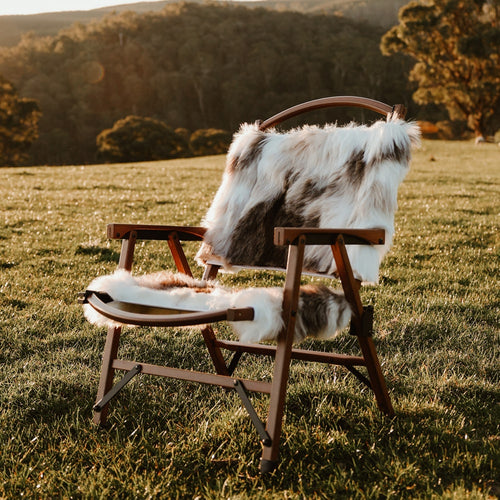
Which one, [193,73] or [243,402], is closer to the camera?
[243,402]

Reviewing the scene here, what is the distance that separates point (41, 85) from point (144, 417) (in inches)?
2412

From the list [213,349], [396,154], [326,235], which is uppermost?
[396,154]

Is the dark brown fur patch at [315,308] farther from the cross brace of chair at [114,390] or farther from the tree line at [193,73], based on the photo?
the tree line at [193,73]

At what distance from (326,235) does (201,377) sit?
802 millimetres

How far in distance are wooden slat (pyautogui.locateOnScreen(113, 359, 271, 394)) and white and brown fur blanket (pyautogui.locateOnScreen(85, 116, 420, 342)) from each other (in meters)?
0.24

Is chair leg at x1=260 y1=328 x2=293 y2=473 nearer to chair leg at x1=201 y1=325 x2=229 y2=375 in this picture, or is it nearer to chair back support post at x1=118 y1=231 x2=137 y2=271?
chair leg at x1=201 y1=325 x2=229 y2=375

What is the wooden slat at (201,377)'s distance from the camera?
2.40 m

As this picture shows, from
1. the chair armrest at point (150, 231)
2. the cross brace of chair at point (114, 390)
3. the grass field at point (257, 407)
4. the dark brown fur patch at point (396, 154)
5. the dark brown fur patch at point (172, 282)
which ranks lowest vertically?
the grass field at point (257, 407)

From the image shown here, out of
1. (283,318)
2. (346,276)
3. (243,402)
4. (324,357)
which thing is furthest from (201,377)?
(346,276)

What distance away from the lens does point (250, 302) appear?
2232mm

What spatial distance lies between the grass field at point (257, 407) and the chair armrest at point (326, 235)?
0.81 metres

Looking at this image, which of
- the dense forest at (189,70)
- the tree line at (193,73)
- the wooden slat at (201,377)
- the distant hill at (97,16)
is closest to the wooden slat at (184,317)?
Answer: the wooden slat at (201,377)

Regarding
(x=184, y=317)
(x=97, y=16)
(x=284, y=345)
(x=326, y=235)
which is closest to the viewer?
(x=184, y=317)

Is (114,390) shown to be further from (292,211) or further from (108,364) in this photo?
(292,211)
